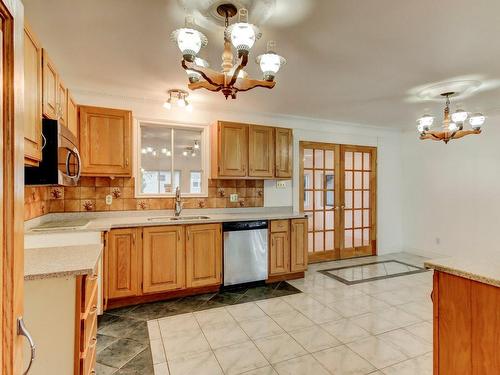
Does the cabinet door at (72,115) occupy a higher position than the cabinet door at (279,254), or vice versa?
the cabinet door at (72,115)

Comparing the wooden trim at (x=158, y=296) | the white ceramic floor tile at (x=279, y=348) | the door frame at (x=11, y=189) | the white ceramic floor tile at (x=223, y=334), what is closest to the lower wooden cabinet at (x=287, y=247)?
the wooden trim at (x=158, y=296)

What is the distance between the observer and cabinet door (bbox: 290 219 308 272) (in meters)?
3.95

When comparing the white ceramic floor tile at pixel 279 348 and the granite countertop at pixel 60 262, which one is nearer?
the granite countertop at pixel 60 262

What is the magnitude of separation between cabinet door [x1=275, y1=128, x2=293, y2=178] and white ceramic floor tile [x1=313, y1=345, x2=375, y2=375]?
2397mm

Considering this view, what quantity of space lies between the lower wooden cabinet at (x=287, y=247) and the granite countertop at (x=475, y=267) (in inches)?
90.6

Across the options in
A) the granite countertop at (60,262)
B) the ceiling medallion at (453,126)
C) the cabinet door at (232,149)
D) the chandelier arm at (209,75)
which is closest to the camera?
the granite countertop at (60,262)

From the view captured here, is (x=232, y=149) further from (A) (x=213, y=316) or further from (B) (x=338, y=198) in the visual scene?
(B) (x=338, y=198)

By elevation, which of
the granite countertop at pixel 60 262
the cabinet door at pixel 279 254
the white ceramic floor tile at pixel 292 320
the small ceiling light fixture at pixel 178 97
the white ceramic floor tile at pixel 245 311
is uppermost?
the small ceiling light fixture at pixel 178 97

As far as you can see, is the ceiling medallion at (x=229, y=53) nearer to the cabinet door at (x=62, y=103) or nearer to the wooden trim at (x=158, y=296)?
the cabinet door at (x=62, y=103)

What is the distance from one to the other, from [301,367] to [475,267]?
4.37 ft

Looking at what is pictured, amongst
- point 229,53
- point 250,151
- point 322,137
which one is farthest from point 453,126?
point 229,53

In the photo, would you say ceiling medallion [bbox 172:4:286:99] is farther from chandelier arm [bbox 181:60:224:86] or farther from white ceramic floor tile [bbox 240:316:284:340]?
white ceramic floor tile [bbox 240:316:284:340]

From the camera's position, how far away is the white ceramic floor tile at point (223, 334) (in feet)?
7.89

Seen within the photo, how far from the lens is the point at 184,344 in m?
Answer: 2.37
